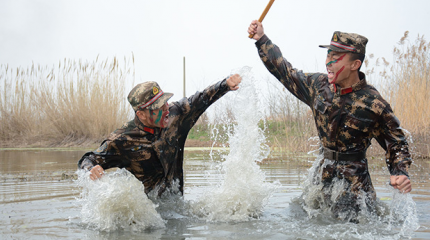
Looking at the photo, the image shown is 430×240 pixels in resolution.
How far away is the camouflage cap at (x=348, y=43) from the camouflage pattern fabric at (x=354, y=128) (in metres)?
0.30

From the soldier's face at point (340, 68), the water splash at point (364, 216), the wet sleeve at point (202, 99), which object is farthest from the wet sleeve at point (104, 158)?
the soldier's face at point (340, 68)

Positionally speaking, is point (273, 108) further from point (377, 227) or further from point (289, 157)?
point (377, 227)

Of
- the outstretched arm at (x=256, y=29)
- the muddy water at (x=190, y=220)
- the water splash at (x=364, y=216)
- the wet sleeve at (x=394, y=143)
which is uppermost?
the outstretched arm at (x=256, y=29)

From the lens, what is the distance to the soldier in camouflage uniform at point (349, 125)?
4602 millimetres

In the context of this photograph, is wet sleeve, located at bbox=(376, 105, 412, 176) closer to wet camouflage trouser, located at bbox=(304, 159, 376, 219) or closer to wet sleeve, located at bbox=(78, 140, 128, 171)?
wet camouflage trouser, located at bbox=(304, 159, 376, 219)

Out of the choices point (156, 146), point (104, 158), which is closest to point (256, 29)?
point (156, 146)

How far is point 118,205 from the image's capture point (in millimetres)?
4762

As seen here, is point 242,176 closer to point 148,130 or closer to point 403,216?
point 148,130

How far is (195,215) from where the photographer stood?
5305 millimetres

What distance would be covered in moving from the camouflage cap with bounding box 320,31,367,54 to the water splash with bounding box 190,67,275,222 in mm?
1092

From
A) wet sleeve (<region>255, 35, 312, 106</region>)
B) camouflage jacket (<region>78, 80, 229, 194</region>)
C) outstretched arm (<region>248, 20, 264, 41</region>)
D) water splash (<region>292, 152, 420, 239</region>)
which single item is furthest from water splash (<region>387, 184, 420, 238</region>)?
outstretched arm (<region>248, 20, 264, 41</region>)

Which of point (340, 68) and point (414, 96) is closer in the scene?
point (340, 68)

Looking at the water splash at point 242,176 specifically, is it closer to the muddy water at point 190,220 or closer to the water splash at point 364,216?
the muddy water at point 190,220

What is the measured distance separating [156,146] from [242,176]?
1.03 m
